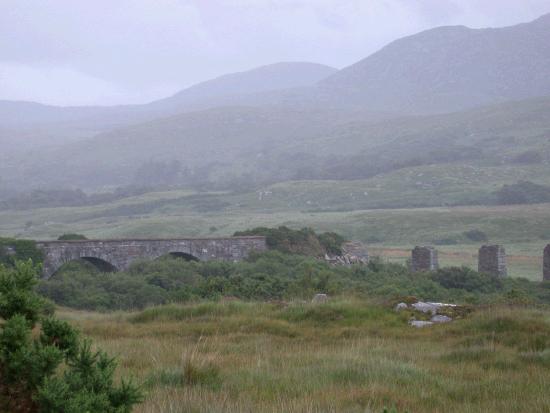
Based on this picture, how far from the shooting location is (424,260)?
3183cm

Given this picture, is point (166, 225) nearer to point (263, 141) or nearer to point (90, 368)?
point (90, 368)

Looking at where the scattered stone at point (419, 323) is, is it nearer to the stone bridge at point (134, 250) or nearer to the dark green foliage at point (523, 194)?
the stone bridge at point (134, 250)

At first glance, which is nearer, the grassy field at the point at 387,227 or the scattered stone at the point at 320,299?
the scattered stone at the point at 320,299

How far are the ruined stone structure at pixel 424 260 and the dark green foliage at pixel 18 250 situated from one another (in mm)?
15326

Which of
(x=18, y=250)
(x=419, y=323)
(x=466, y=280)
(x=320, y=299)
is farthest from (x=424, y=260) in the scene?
(x=419, y=323)

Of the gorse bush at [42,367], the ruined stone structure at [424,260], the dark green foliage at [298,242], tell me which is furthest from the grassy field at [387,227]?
the gorse bush at [42,367]

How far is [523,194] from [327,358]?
3043 inches

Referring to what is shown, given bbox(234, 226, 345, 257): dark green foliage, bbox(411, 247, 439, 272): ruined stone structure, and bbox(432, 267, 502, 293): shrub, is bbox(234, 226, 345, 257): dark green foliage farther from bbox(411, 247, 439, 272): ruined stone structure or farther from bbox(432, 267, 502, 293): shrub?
bbox(432, 267, 502, 293): shrub

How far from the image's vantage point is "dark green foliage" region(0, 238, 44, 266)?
88.4ft

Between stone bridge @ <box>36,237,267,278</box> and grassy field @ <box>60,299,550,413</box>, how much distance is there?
17565mm

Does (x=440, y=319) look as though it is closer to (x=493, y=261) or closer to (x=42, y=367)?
(x=42, y=367)

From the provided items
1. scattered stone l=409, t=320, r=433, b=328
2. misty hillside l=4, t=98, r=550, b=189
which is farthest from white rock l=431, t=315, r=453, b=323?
misty hillside l=4, t=98, r=550, b=189

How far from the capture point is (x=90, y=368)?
386 cm

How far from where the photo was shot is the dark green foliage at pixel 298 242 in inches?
1348
